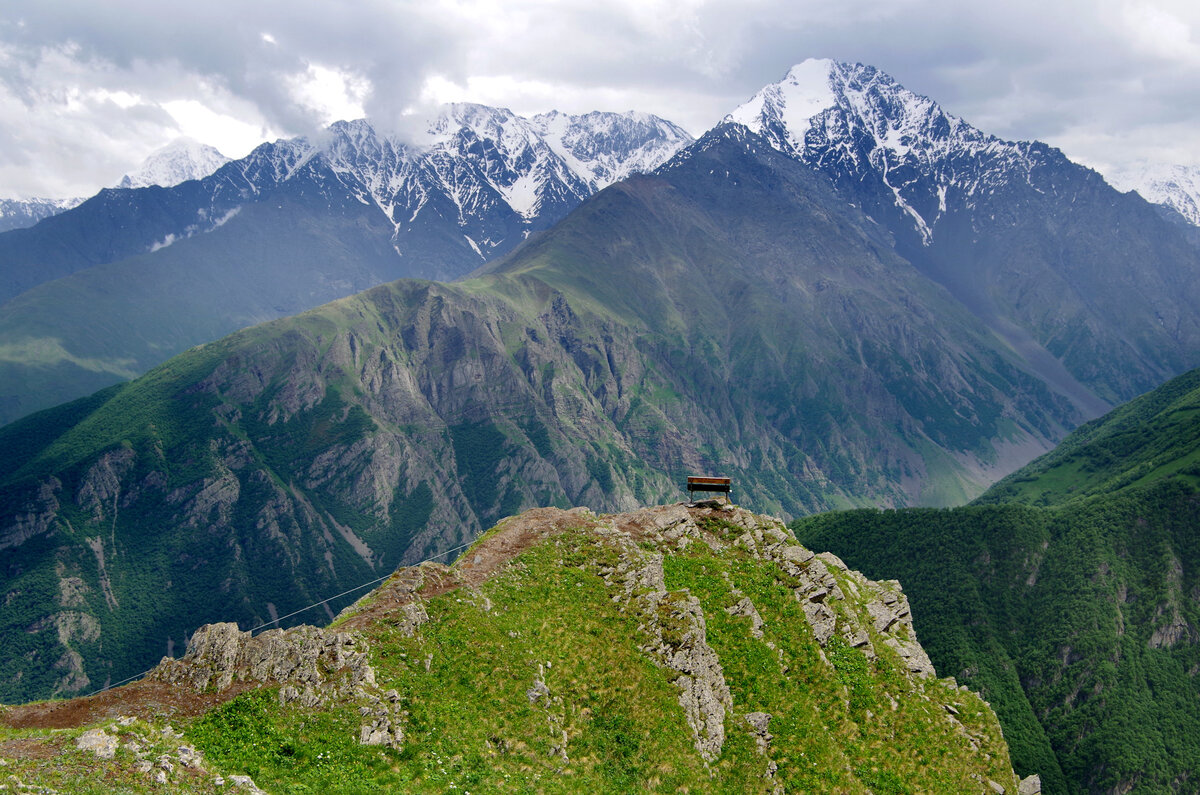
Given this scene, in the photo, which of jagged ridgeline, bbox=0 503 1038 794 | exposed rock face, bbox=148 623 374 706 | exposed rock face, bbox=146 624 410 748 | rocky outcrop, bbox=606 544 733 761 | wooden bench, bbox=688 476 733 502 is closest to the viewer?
jagged ridgeline, bbox=0 503 1038 794

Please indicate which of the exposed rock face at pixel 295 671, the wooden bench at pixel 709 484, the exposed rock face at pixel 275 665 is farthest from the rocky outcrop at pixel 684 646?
the exposed rock face at pixel 275 665

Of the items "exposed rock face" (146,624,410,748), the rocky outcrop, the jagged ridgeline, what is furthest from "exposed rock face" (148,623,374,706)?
the rocky outcrop

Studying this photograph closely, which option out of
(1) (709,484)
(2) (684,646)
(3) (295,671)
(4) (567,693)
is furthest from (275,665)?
(1) (709,484)

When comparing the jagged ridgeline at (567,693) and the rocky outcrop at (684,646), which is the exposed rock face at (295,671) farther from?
the rocky outcrop at (684,646)

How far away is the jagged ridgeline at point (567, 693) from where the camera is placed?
171 feet

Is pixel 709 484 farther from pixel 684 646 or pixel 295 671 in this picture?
pixel 295 671

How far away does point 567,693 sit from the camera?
218 ft

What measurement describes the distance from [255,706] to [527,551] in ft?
114

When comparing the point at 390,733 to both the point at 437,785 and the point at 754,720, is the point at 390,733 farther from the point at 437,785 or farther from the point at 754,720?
the point at 754,720

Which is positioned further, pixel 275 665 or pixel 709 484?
pixel 709 484

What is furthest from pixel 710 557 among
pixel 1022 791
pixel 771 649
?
pixel 1022 791

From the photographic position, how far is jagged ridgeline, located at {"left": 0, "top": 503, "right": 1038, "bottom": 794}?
171 feet

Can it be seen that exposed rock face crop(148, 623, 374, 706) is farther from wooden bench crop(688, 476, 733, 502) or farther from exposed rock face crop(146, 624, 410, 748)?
wooden bench crop(688, 476, 733, 502)

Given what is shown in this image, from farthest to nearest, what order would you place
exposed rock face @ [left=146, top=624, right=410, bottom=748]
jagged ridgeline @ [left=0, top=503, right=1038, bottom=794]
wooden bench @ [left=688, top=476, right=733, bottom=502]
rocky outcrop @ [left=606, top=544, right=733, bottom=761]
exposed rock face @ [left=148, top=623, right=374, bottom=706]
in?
wooden bench @ [left=688, top=476, right=733, bottom=502] < rocky outcrop @ [left=606, top=544, right=733, bottom=761] < exposed rock face @ [left=148, top=623, right=374, bottom=706] < exposed rock face @ [left=146, top=624, right=410, bottom=748] < jagged ridgeline @ [left=0, top=503, right=1038, bottom=794]
